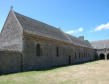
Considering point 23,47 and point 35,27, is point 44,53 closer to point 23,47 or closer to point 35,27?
point 23,47

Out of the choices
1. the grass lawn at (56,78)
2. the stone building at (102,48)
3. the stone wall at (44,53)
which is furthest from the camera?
the stone building at (102,48)

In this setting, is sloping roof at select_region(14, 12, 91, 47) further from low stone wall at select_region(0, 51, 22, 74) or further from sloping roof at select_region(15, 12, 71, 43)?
low stone wall at select_region(0, 51, 22, 74)

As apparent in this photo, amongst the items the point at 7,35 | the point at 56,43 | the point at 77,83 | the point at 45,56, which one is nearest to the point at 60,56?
the point at 56,43

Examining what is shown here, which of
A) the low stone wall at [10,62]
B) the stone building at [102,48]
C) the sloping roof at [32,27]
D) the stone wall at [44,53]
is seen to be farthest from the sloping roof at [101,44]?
the low stone wall at [10,62]

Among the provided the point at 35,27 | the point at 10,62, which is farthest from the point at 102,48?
the point at 10,62

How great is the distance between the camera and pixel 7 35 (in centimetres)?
1697

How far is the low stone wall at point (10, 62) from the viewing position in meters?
12.1

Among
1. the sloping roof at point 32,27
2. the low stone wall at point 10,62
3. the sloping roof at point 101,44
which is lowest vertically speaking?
the low stone wall at point 10,62

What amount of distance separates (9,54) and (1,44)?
5538 mm

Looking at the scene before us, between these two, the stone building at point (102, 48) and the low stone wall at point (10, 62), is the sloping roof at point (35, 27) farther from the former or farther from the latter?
the stone building at point (102, 48)

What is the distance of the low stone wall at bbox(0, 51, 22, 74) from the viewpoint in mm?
12109

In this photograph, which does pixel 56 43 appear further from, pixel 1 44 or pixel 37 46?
pixel 1 44

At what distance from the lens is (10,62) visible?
12969 mm

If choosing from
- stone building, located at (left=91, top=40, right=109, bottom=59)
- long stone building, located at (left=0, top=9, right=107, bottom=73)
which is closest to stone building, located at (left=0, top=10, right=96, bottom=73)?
long stone building, located at (left=0, top=9, right=107, bottom=73)
